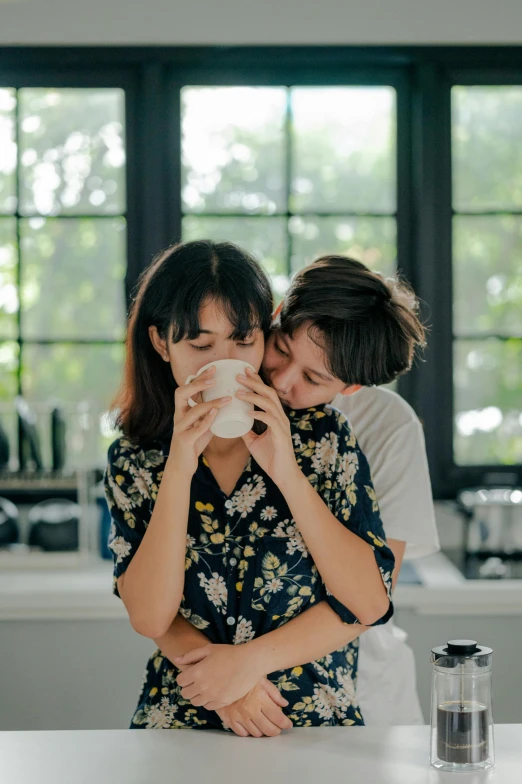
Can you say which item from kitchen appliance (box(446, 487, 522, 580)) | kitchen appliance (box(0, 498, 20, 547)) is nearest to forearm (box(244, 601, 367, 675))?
kitchen appliance (box(446, 487, 522, 580))

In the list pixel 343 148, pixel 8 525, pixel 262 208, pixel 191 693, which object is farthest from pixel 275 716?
pixel 343 148

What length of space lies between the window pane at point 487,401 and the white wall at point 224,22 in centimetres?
108

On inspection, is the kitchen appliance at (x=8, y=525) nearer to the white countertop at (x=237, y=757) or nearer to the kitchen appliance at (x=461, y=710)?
the white countertop at (x=237, y=757)

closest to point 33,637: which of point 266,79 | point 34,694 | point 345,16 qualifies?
point 34,694

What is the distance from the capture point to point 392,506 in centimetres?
166

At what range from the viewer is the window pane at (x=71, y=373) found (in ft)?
10.3

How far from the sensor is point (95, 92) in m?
3.09

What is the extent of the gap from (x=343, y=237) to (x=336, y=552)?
6.62 ft

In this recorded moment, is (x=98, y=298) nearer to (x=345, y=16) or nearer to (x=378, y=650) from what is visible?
(x=345, y=16)

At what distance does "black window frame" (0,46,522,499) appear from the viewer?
3.00 m

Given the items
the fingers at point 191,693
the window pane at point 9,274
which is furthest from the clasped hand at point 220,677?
the window pane at point 9,274

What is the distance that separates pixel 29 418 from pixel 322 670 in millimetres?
1761

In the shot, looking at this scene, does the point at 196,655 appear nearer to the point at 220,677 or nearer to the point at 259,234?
the point at 220,677

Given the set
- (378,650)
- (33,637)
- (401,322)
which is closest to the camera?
(401,322)
